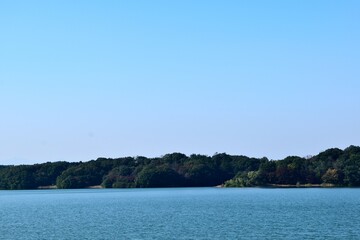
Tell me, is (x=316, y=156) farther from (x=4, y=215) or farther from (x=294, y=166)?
(x=4, y=215)

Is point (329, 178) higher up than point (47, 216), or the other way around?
point (329, 178)

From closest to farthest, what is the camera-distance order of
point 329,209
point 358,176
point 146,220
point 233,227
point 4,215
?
point 233,227, point 146,220, point 329,209, point 4,215, point 358,176

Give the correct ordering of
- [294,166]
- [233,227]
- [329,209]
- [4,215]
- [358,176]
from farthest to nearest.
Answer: [294,166]
[358,176]
[4,215]
[329,209]
[233,227]

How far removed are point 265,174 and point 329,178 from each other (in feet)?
63.6

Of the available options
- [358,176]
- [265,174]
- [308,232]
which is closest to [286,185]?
[265,174]

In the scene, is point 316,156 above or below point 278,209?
above

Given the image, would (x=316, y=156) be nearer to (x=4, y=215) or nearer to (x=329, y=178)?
(x=329, y=178)

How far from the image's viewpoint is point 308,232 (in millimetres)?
57594

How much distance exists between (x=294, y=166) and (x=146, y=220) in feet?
358

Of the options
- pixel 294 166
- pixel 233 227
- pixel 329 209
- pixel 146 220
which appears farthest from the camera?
pixel 294 166

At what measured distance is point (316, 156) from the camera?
187 m

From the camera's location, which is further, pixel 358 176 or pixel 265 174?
pixel 265 174

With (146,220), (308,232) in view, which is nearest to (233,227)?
(308,232)

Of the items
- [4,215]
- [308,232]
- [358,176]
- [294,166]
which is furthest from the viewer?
[294,166]
